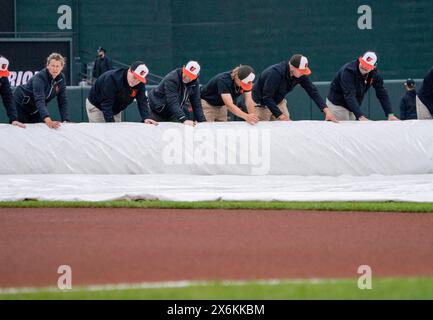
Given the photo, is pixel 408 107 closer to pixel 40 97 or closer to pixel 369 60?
pixel 369 60

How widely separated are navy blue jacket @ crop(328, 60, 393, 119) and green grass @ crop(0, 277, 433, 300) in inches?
328

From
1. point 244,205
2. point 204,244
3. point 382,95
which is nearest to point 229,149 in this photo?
point 382,95

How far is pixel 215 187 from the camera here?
11875 mm

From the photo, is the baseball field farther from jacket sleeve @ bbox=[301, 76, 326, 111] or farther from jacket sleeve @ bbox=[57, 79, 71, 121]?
jacket sleeve @ bbox=[57, 79, 71, 121]

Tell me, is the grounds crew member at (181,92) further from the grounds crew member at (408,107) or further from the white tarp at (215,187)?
the grounds crew member at (408,107)

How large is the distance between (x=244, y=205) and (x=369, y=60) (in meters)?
4.53

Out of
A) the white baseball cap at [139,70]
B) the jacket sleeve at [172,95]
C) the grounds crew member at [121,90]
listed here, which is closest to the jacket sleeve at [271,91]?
the jacket sleeve at [172,95]

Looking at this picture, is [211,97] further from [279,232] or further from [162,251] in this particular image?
[162,251]

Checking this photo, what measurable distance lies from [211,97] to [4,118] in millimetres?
8838

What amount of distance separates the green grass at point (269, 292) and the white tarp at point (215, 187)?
4840 mm

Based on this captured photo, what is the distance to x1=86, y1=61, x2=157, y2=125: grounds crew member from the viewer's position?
1373 centimetres

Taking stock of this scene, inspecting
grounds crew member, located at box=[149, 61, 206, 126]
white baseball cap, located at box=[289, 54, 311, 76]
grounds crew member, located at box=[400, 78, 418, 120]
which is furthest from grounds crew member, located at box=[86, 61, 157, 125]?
grounds crew member, located at box=[400, 78, 418, 120]
